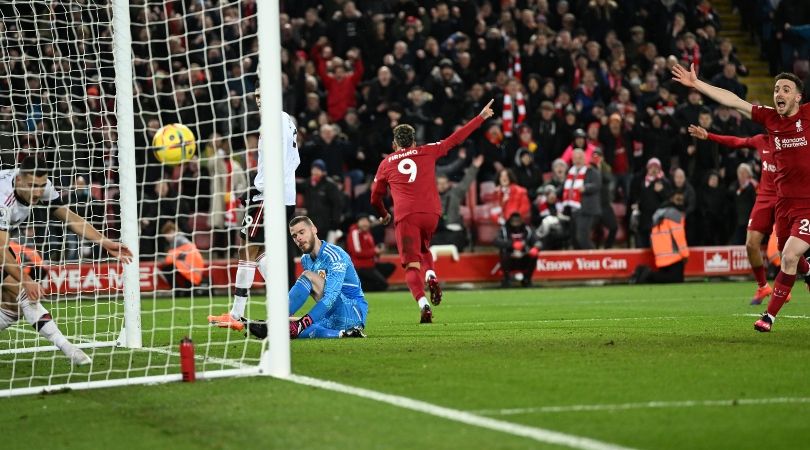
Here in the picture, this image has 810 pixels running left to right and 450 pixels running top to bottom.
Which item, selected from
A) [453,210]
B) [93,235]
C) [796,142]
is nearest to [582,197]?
[453,210]

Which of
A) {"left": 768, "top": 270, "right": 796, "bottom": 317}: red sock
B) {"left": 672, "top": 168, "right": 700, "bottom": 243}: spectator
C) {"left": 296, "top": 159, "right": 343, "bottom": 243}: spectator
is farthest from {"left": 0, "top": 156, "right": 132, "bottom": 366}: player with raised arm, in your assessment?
{"left": 672, "top": 168, "right": 700, "bottom": 243}: spectator

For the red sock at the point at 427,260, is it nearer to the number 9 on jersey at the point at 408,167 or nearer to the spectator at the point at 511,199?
the number 9 on jersey at the point at 408,167

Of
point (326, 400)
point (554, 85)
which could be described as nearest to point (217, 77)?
point (554, 85)

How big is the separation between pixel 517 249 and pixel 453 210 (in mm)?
1464

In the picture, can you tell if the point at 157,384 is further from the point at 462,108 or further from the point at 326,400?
the point at 462,108

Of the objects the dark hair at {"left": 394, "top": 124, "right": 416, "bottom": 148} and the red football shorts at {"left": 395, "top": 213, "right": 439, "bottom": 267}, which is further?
Answer: the red football shorts at {"left": 395, "top": 213, "right": 439, "bottom": 267}

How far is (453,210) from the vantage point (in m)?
23.5

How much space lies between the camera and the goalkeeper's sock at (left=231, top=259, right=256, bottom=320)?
12477 millimetres

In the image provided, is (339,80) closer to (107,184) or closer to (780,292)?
(107,184)

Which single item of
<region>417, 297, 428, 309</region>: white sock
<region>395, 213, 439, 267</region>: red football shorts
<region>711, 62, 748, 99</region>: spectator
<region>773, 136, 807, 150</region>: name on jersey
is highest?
<region>711, 62, 748, 99</region>: spectator

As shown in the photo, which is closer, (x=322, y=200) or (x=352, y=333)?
(x=352, y=333)

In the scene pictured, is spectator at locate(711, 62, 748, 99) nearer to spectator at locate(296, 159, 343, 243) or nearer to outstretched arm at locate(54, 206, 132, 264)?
spectator at locate(296, 159, 343, 243)

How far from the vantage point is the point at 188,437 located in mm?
6387

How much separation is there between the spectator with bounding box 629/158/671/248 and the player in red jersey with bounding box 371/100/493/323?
1004 cm
